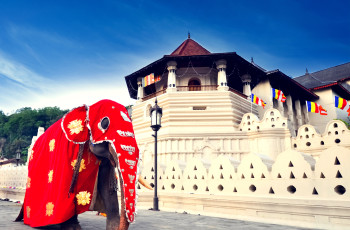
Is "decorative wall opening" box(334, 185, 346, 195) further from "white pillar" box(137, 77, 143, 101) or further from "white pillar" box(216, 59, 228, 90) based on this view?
"white pillar" box(137, 77, 143, 101)

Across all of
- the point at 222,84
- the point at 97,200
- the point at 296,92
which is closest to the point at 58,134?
the point at 97,200

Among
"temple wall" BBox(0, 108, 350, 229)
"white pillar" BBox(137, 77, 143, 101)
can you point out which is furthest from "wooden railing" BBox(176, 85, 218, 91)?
"temple wall" BBox(0, 108, 350, 229)

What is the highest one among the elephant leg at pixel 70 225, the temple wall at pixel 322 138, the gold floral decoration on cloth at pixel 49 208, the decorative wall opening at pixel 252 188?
the temple wall at pixel 322 138

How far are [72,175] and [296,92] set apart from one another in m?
29.3

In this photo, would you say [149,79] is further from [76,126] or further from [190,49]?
[76,126]

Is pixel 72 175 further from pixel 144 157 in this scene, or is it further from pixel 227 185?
pixel 144 157

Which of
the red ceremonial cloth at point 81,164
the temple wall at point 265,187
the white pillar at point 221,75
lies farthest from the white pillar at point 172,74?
the red ceremonial cloth at point 81,164

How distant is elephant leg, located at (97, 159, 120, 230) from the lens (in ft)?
13.4

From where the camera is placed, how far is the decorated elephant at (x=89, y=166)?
3994 millimetres

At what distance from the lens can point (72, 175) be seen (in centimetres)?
435

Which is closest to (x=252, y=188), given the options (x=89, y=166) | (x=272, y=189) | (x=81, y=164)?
(x=272, y=189)

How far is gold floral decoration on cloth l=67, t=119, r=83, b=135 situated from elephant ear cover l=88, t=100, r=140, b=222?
0.71ft

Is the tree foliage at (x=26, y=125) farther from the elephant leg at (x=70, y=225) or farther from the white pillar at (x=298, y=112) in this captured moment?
the elephant leg at (x=70, y=225)

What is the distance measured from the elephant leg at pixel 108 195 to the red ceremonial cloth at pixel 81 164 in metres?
0.11
